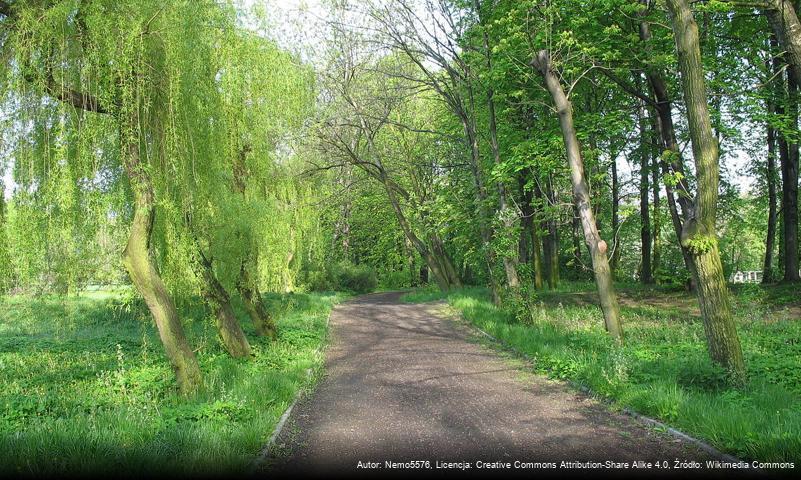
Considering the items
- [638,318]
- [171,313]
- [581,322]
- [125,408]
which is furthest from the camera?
[638,318]

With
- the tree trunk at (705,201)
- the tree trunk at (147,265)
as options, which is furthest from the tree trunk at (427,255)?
Answer: the tree trunk at (705,201)

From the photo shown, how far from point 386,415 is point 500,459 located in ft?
6.93

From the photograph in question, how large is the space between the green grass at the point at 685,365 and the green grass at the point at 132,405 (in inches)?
175

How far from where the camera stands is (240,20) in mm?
10805

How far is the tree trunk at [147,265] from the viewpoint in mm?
7328

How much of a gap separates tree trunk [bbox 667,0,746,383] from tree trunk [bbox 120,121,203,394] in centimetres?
708

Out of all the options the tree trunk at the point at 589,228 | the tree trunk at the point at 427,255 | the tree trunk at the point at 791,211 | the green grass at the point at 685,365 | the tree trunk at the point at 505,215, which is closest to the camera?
the green grass at the point at 685,365

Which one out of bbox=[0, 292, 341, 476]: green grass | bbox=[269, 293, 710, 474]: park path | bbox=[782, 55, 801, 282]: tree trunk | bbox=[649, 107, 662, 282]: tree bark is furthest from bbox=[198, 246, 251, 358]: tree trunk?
bbox=[782, 55, 801, 282]: tree trunk

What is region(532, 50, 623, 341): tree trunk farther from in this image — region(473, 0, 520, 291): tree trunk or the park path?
region(473, 0, 520, 291): tree trunk

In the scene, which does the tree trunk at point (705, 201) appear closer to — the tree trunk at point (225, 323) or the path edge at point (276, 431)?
the path edge at point (276, 431)

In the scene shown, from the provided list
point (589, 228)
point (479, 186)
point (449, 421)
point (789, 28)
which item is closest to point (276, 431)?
point (449, 421)

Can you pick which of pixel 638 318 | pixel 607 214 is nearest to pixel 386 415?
pixel 638 318

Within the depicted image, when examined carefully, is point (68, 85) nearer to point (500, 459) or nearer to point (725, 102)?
point (500, 459)

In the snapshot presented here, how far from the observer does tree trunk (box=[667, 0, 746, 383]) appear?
7305 mm
